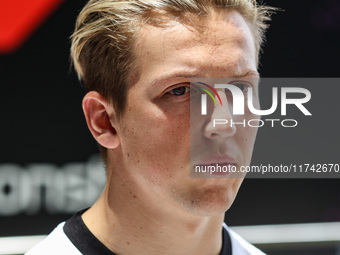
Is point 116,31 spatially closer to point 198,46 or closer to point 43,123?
point 198,46

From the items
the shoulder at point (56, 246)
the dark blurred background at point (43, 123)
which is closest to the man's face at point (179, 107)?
the shoulder at point (56, 246)

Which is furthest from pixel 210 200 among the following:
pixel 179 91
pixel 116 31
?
pixel 116 31

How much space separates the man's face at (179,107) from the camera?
1402 mm

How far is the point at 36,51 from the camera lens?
3.28 m

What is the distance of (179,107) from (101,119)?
26cm

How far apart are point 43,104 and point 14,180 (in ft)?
1.59

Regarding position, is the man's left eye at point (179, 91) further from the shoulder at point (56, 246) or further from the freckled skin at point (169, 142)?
the shoulder at point (56, 246)

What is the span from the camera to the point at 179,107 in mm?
1418

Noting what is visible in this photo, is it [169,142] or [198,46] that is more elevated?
[198,46]

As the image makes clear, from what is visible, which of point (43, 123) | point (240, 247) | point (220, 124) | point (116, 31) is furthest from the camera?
point (43, 123)

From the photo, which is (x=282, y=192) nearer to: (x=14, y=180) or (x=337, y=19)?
(x=337, y=19)

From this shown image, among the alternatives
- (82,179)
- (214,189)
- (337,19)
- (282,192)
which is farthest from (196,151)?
(337,19)

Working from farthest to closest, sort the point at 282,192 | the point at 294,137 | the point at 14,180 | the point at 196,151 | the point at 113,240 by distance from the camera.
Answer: the point at 282,192, the point at 14,180, the point at 294,137, the point at 113,240, the point at 196,151

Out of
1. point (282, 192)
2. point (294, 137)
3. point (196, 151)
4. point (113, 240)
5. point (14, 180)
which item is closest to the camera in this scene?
point (196, 151)
